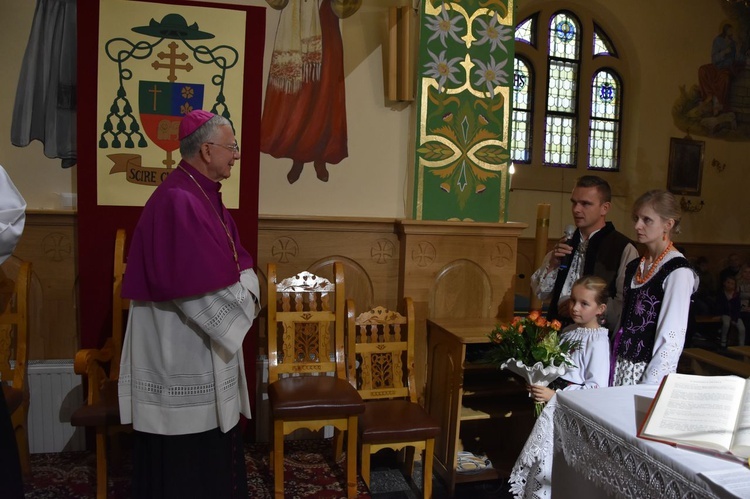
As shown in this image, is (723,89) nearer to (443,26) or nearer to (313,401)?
(443,26)

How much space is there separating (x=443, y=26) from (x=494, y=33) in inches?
14.7

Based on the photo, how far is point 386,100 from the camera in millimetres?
4070

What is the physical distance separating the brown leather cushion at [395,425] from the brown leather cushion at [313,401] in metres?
0.11

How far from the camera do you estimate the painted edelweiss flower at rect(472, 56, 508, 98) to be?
4.04 m

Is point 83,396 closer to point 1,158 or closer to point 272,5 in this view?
point 1,158

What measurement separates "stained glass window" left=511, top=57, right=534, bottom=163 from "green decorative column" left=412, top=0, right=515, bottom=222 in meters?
5.11

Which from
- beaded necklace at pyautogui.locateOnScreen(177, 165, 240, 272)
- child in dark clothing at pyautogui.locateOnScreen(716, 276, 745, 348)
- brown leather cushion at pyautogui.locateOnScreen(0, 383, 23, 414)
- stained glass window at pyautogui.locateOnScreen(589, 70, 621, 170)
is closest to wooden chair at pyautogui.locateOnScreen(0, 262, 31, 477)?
brown leather cushion at pyautogui.locateOnScreen(0, 383, 23, 414)

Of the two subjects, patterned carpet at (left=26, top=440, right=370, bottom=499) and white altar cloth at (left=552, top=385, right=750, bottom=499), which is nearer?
white altar cloth at (left=552, top=385, right=750, bottom=499)

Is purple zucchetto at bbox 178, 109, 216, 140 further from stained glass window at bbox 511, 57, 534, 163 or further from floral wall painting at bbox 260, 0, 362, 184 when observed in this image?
stained glass window at bbox 511, 57, 534, 163

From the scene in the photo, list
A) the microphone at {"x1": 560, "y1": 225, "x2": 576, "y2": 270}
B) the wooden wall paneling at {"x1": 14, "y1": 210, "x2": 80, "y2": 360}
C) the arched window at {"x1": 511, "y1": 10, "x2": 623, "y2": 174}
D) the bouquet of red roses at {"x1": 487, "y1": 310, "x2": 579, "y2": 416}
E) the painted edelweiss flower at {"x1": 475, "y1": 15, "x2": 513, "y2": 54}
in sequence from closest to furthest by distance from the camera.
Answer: the bouquet of red roses at {"x1": 487, "y1": 310, "x2": 579, "y2": 416} → the microphone at {"x1": 560, "y1": 225, "x2": 576, "y2": 270} → the wooden wall paneling at {"x1": 14, "y1": 210, "x2": 80, "y2": 360} → the painted edelweiss flower at {"x1": 475, "y1": 15, "x2": 513, "y2": 54} → the arched window at {"x1": 511, "y1": 10, "x2": 623, "y2": 174}

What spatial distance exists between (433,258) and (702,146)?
7.55m

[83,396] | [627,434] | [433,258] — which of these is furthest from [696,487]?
[83,396]

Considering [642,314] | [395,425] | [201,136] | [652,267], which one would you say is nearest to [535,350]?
[642,314]

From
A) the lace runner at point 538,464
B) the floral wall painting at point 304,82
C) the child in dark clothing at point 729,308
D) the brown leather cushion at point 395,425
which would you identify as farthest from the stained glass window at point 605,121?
the lace runner at point 538,464
